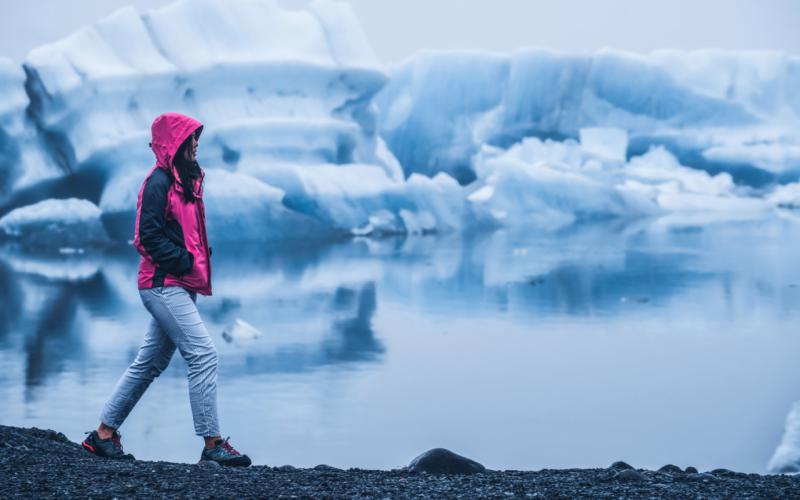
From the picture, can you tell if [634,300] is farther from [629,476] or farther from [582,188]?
[582,188]

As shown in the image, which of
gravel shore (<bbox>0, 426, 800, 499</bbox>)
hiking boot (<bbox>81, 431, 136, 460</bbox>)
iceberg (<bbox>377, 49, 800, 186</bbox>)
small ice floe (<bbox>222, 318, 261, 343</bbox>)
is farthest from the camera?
iceberg (<bbox>377, 49, 800, 186</bbox>)

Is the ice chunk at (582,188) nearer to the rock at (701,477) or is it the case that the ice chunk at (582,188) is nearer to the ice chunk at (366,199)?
the ice chunk at (366,199)

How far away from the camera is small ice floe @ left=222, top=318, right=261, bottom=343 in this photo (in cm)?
548

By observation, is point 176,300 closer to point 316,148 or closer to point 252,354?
point 252,354

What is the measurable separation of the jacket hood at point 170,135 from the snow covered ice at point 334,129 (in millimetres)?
9351

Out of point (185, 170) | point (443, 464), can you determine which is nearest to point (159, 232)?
point (185, 170)

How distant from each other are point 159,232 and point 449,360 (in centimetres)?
282

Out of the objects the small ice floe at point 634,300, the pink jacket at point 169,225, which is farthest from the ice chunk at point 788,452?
the small ice floe at point 634,300

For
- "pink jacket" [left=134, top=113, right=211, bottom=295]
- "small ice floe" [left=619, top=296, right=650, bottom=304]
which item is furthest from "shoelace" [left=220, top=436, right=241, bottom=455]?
"small ice floe" [left=619, top=296, right=650, bottom=304]

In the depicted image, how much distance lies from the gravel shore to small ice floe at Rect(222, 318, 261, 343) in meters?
3.17

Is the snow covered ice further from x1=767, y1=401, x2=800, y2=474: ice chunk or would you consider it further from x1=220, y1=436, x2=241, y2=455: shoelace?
x1=220, y1=436, x2=241, y2=455: shoelace

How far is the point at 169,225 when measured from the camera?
2346 millimetres

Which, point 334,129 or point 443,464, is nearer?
point 443,464

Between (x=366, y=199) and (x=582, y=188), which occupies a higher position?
(x=582, y=188)
